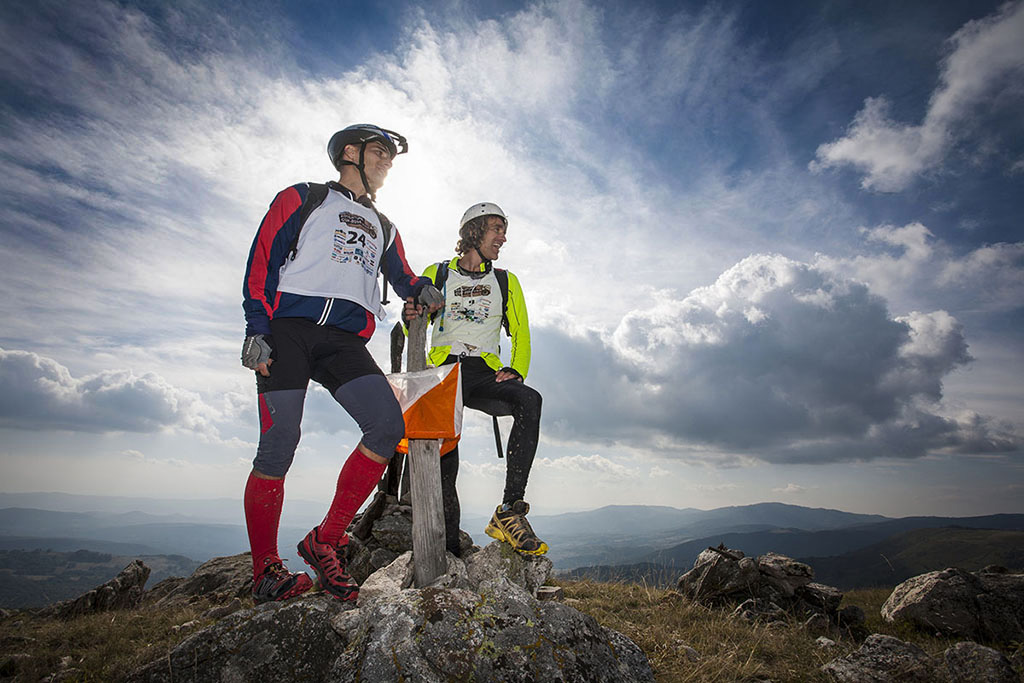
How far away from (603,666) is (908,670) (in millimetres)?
3808

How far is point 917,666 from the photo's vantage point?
434 centimetres

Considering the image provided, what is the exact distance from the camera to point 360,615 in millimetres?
3004

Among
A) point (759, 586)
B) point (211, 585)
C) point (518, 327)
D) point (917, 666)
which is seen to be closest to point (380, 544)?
point (518, 327)

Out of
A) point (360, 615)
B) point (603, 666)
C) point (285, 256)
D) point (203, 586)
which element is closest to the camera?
point (603, 666)

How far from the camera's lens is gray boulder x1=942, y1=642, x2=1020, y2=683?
4.22 m

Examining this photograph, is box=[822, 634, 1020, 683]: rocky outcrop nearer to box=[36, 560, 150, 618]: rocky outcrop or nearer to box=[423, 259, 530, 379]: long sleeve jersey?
box=[423, 259, 530, 379]: long sleeve jersey

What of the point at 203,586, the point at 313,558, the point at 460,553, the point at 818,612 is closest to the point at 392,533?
the point at 460,553

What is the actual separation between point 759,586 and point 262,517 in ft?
37.1

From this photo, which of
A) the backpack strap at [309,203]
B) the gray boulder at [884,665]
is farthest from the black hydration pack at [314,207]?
the gray boulder at [884,665]

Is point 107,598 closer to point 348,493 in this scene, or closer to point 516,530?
point 348,493

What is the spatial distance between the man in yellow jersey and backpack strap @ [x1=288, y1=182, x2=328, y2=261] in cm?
173

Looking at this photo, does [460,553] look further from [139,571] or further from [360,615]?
[139,571]

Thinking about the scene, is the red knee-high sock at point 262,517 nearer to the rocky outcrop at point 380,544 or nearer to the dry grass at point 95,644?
the dry grass at point 95,644

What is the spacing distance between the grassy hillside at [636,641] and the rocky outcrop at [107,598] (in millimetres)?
582
